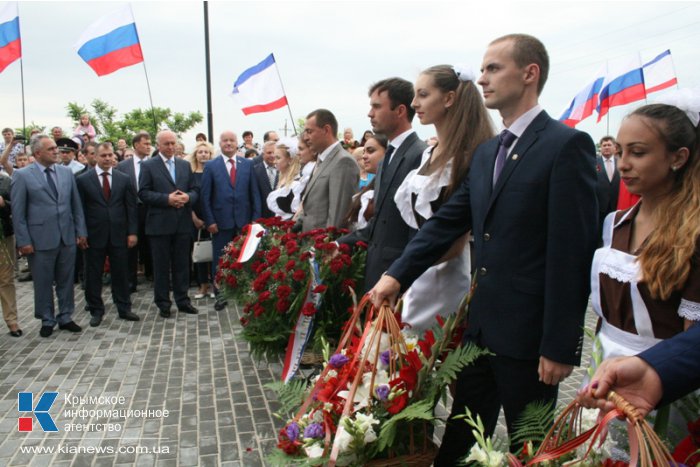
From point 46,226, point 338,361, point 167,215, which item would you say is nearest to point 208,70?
point 167,215

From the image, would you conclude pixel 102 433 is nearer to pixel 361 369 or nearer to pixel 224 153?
pixel 361 369

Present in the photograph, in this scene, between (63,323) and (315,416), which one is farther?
(63,323)

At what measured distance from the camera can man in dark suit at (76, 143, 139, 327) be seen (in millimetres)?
7223

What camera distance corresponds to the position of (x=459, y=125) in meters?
2.88

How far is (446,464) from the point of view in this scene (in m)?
2.48

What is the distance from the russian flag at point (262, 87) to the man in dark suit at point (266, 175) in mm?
887

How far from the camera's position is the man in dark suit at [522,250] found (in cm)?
202

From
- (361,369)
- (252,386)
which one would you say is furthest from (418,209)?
(252,386)

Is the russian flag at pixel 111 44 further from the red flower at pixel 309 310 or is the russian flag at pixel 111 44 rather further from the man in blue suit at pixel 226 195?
the red flower at pixel 309 310

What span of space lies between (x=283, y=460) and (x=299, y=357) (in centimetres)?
212

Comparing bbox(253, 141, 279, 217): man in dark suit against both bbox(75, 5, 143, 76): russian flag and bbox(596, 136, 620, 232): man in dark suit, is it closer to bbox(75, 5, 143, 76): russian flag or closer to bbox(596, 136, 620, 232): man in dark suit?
bbox(75, 5, 143, 76): russian flag

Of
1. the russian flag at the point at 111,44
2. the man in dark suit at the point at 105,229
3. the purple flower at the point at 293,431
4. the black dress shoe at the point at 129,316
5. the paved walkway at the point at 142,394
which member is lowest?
the black dress shoe at the point at 129,316

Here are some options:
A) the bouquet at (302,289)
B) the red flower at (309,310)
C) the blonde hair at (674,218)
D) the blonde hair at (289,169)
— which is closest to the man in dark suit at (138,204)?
the blonde hair at (289,169)

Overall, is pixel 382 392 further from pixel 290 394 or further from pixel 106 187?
pixel 106 187
